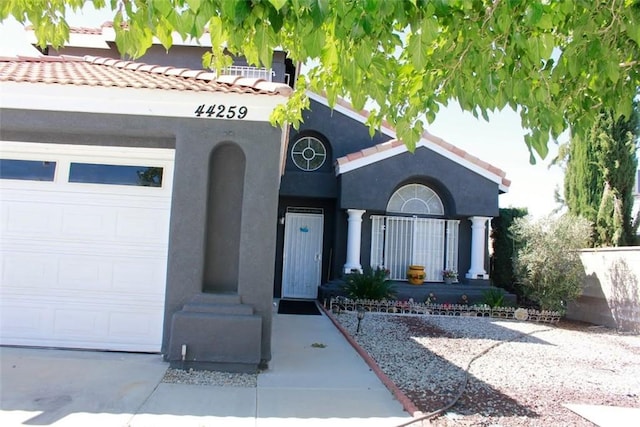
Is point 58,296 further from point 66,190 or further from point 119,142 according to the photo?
point 119,142

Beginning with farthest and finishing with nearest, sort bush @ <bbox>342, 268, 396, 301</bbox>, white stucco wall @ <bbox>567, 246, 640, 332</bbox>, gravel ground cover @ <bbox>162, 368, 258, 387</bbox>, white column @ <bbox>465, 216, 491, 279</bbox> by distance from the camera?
white column @ <bbox>465, 216, 491, 279</bbox> → bush @ <bbox>342, 268, 396, 301</bbox> → white stucco wall @ <bbox>567, 246, 640, 332</bbox> → gravel ground cover @ <bbox>162, 368, 258, 387</bbox>

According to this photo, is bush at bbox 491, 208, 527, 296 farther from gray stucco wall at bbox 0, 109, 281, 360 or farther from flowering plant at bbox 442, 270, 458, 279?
gray stucco wall at bbox 0, 109, 281, 360

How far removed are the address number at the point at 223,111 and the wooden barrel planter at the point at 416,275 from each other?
8899mm

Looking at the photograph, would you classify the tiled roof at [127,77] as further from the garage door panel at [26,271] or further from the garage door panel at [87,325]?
the garage door panel at [87,325]

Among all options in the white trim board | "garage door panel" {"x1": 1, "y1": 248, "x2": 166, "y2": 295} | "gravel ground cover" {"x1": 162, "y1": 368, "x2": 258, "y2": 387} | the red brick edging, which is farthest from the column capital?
"gravel ground cover" {"x1": 162, "y1": 368, "x2": 258, "y2": 387}

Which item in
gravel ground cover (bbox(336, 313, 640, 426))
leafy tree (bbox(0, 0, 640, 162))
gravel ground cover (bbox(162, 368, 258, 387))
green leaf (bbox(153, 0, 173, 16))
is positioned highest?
leafy tree (bbox(0, 0, 640, 162))

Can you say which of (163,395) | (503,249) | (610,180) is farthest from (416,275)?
(163,395)

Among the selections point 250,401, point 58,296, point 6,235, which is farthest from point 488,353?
point 6,235

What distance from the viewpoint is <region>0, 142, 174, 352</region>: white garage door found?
22.8ft

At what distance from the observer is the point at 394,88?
4.39 metres

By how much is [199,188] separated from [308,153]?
28.8ft

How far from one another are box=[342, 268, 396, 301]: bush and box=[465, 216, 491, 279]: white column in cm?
301

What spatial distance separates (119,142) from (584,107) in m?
6.18

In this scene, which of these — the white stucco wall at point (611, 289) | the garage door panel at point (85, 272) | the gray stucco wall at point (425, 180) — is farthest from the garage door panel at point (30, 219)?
the white stucco wall at point (611, 289)
